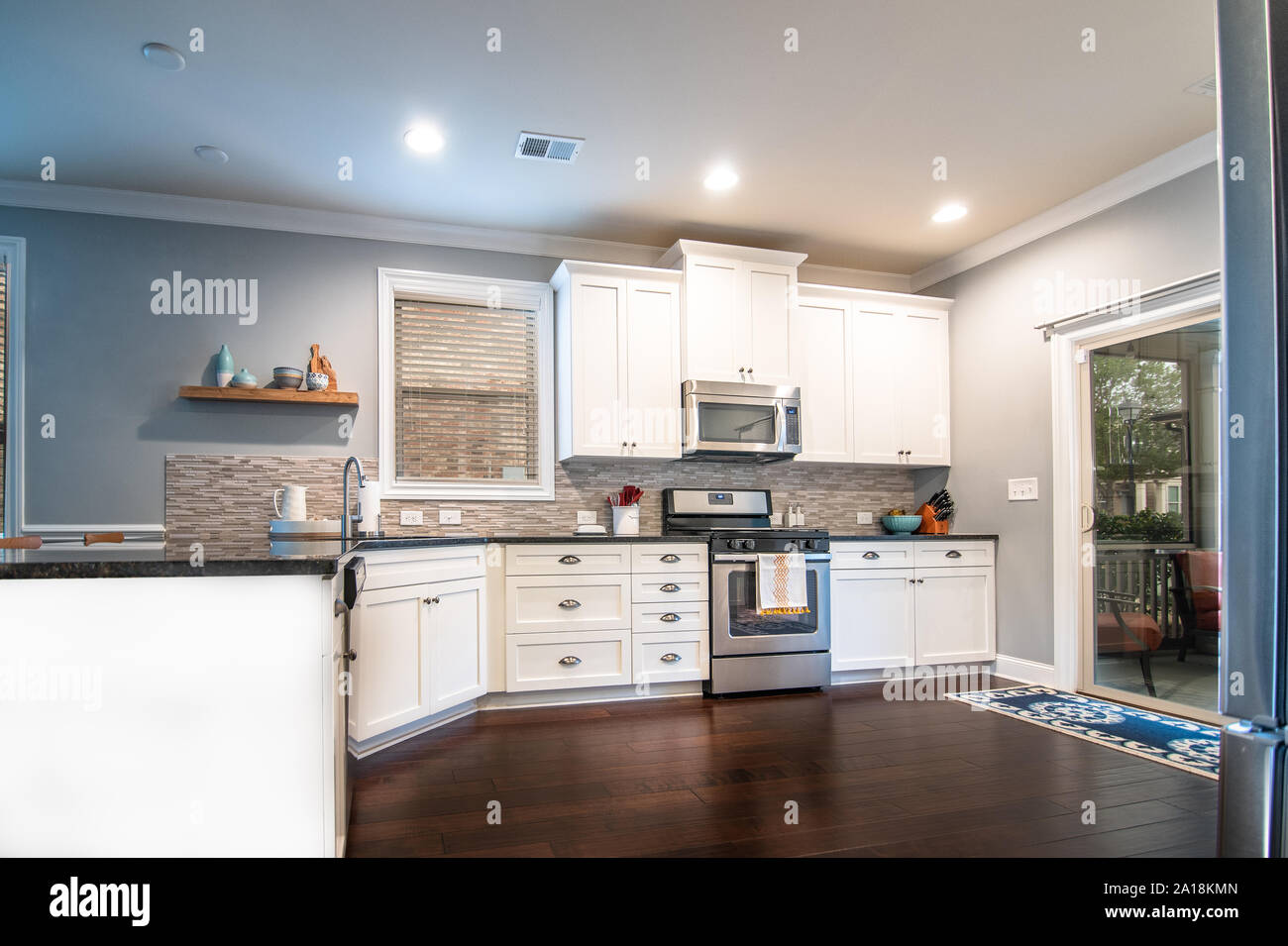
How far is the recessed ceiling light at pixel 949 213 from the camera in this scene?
4.16 metres

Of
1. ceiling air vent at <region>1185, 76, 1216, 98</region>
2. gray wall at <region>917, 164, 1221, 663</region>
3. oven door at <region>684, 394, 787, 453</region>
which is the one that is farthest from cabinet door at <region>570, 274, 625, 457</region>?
ceiling air vent at <region>1185, 76, 1216, 98</region>

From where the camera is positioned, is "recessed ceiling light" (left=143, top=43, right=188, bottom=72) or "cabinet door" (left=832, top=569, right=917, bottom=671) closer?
"recessed ceiling light" (left=143, top=43, right=188, bottom=72)

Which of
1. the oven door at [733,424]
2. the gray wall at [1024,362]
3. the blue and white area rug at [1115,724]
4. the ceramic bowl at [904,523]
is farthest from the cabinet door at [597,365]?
the blue and white area rug at [1115,724]

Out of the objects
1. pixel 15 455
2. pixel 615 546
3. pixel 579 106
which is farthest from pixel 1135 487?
pixel 15 455

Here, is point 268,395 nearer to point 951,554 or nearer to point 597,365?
point 597,365

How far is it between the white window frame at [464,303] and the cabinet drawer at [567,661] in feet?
3.20

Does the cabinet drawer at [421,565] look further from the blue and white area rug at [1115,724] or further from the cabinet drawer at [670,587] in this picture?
the blue and white area rug at [1115,724]

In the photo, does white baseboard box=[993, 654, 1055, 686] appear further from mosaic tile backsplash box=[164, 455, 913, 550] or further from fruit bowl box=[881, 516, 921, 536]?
mosaic tile backsplash box=[164, 455, 913, 550]

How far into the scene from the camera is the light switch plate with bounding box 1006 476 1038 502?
14.1ft

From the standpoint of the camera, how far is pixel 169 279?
12.9 feet

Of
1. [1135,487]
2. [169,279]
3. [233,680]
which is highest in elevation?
[169,279]

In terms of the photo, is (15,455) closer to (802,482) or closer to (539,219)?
(539,219)

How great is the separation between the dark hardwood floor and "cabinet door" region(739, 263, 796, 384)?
2.03 metres
